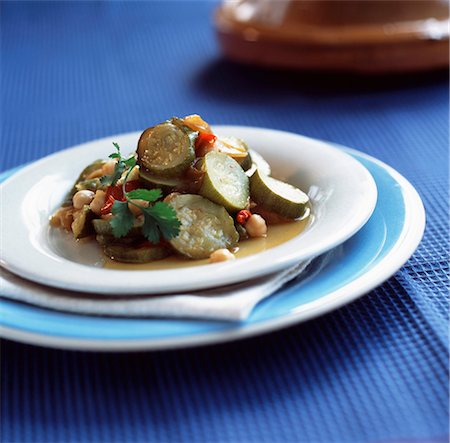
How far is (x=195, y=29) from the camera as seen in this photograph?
4.26 metres

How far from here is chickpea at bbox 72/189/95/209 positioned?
5.96ft

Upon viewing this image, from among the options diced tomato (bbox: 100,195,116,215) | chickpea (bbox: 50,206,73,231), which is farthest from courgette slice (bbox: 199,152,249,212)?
chickpea (bbox: 50,206,73,231)

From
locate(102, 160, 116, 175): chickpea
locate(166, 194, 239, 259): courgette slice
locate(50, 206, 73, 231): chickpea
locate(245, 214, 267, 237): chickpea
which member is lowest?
locate(50, 206, 73, 231): chickpea

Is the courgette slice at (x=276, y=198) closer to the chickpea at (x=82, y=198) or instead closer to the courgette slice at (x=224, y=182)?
the courgette slice at (x=224, y=182)

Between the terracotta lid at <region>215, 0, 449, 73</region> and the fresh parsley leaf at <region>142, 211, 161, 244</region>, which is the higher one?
the fresh parsley leaf at <region>142, 211, 161, 244</region>

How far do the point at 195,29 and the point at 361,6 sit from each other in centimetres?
138

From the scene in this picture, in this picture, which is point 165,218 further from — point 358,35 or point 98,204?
point 358,35

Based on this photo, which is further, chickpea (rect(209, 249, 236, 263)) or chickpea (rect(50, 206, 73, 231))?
chickpea (rect(50, 206, 73, 231))

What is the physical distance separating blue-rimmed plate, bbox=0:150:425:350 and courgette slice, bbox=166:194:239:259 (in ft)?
0.78

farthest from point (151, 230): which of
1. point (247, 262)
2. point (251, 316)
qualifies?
point (251, 316)

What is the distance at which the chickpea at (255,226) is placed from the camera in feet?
5.55

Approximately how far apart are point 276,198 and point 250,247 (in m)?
0.16

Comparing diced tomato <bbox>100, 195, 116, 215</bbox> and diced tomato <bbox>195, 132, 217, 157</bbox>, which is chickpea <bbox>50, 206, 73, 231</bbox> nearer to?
diced tomato <bbox>100, 195, 116, 215</bbox>

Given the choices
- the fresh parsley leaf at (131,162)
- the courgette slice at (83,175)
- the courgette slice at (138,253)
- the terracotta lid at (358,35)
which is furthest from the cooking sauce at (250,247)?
the terracotta lid at (358,35)
